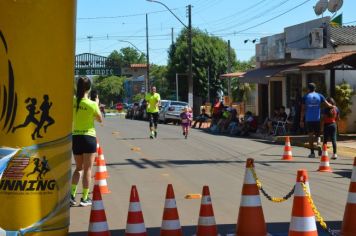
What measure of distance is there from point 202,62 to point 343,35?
32.8 m

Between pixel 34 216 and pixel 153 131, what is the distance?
711 inches

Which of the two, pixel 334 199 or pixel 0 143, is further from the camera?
pixel 334 199

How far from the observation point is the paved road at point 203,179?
8.34 m

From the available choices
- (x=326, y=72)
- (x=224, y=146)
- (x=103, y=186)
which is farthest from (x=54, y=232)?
(x=326, y=72)

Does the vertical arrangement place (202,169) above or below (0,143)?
below

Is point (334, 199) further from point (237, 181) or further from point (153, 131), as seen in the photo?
point (153, 131)

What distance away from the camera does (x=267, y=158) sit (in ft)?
54.1

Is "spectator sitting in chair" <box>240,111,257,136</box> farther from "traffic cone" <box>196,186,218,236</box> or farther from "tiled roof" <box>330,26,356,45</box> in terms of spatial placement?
"traffic cone" <box>196,186,218,236</box>

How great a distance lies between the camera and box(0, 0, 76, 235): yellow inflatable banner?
5621 mm

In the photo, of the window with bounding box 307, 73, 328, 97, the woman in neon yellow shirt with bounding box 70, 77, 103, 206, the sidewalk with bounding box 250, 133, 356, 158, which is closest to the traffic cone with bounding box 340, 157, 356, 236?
the woman in neon yellow shirt with bounding box 70, 77, 103, 206

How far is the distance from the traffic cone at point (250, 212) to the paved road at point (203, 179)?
1065 mm

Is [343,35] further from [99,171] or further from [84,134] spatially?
[84,134]

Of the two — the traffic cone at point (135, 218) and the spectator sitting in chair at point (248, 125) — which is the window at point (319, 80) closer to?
the spectator sitting in chair at point (248, 125)

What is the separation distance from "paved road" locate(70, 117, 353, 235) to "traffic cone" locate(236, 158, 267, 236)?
3.49 feet
